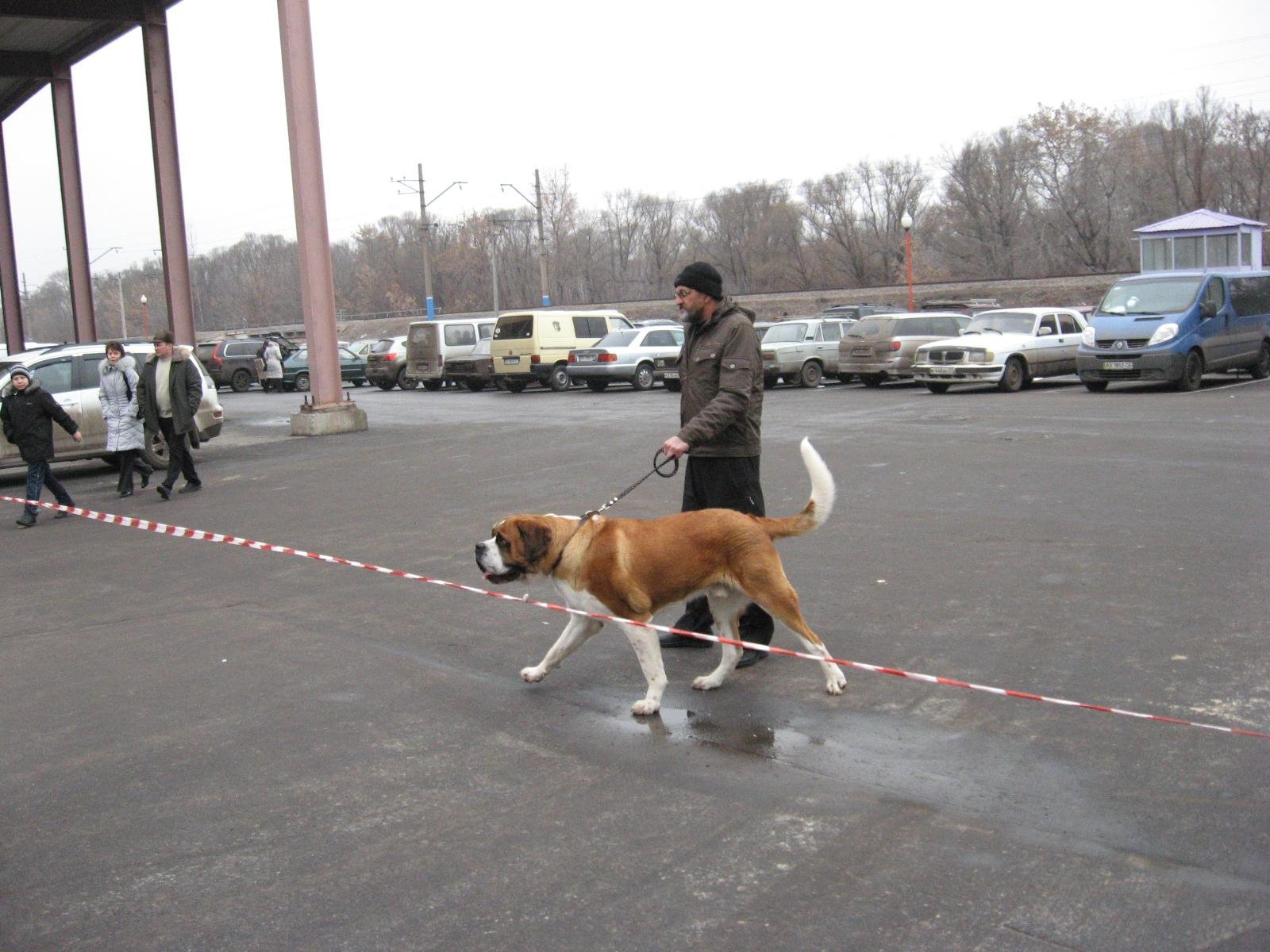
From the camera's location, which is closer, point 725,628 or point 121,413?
point 725,628

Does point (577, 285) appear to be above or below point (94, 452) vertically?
above

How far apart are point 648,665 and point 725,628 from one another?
24.0 inches

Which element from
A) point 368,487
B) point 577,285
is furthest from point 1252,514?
point 577,285

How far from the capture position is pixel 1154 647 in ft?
20.0

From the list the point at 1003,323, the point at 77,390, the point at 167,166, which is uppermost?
the point at 167,166

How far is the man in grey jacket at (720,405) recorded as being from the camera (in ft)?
20.2

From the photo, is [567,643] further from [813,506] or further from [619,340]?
[619,340]

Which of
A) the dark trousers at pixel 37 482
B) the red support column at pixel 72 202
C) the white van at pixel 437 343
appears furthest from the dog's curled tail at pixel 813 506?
the red support column at pixel 72 202

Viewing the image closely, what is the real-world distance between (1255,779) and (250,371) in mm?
39880

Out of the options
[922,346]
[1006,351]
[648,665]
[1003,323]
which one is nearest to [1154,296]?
[1006,351]

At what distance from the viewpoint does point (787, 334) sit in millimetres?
27859

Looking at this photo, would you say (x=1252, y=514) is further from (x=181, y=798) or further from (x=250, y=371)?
(x=250, y=371)

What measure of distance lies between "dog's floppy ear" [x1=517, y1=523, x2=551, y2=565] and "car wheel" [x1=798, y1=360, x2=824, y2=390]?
2215 centimetres

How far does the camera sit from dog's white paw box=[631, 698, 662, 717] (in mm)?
5508
